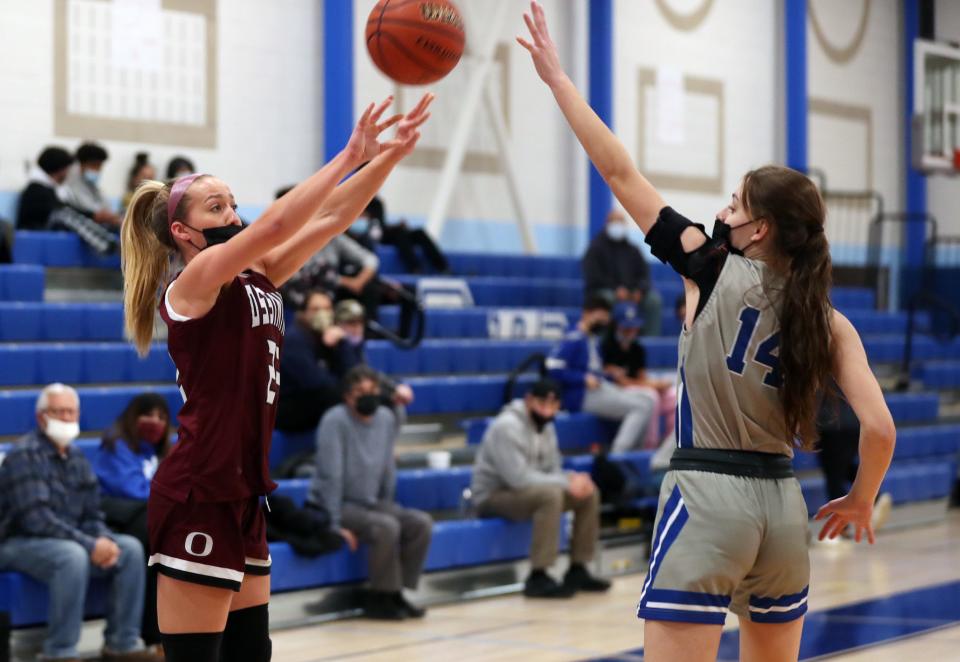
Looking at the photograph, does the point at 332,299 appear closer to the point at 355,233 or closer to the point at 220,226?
the point at 355,233

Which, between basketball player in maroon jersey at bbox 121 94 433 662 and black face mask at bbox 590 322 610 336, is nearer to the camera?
basketball player in maroon jersey at bbox 121 94 433 662

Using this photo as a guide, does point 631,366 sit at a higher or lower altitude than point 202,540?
higher

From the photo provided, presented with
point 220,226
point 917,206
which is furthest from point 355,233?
point 917,206

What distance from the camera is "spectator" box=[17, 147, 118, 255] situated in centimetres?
859

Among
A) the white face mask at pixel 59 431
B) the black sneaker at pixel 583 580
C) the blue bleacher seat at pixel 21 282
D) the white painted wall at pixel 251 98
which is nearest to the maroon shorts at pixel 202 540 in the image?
the white face mask at pixel 59 431

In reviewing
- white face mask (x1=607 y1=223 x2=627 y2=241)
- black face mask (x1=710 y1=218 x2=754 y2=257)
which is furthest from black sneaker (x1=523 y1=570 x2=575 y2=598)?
black face mask (x1=710 y1=218 x2=754 y2=257)

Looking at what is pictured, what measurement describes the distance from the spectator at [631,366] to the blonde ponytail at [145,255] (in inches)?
259

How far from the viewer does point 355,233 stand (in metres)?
9.67

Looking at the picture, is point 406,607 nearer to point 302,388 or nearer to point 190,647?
point 302,388

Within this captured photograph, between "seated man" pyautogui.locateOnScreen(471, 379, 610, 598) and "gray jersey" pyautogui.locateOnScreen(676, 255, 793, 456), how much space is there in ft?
15.3

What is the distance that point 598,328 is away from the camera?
9.48 m

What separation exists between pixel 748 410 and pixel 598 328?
676 cm

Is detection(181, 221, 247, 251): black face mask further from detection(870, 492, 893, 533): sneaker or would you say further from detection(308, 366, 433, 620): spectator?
detection(870, 492, 893, 533): sneaker

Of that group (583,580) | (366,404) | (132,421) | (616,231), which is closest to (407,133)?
(132,421)
